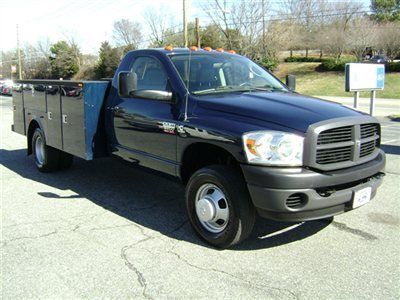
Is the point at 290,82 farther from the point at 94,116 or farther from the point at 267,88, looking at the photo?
the point at 94,116

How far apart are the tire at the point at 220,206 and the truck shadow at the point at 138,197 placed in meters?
0.18

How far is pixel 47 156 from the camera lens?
712 cm

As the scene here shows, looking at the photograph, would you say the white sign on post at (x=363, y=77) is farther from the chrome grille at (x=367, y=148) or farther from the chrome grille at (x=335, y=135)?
the chrome grille at (x=335, y=135)

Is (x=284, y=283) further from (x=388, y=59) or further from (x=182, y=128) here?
(x=388, y=59)

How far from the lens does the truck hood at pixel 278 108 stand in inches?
149

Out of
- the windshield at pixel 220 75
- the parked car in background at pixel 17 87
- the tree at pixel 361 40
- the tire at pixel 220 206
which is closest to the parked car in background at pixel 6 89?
the tree at pixel 361 40

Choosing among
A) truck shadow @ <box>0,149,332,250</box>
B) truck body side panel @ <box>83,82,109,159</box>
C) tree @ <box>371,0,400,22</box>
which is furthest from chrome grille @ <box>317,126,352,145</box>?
tree @ <box>371,0,400,22</box>

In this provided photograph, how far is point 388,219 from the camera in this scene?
496 centimetres

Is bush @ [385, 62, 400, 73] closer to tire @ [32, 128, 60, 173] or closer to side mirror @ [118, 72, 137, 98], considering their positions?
tire @ [32, 128, 60, 173]

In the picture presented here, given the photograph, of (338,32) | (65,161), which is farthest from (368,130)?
(338,32)

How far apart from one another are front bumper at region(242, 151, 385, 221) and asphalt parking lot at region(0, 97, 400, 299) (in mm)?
478

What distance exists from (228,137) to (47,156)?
422 cm

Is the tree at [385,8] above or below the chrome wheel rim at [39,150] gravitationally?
above

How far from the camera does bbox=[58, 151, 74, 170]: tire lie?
23.9 feet
